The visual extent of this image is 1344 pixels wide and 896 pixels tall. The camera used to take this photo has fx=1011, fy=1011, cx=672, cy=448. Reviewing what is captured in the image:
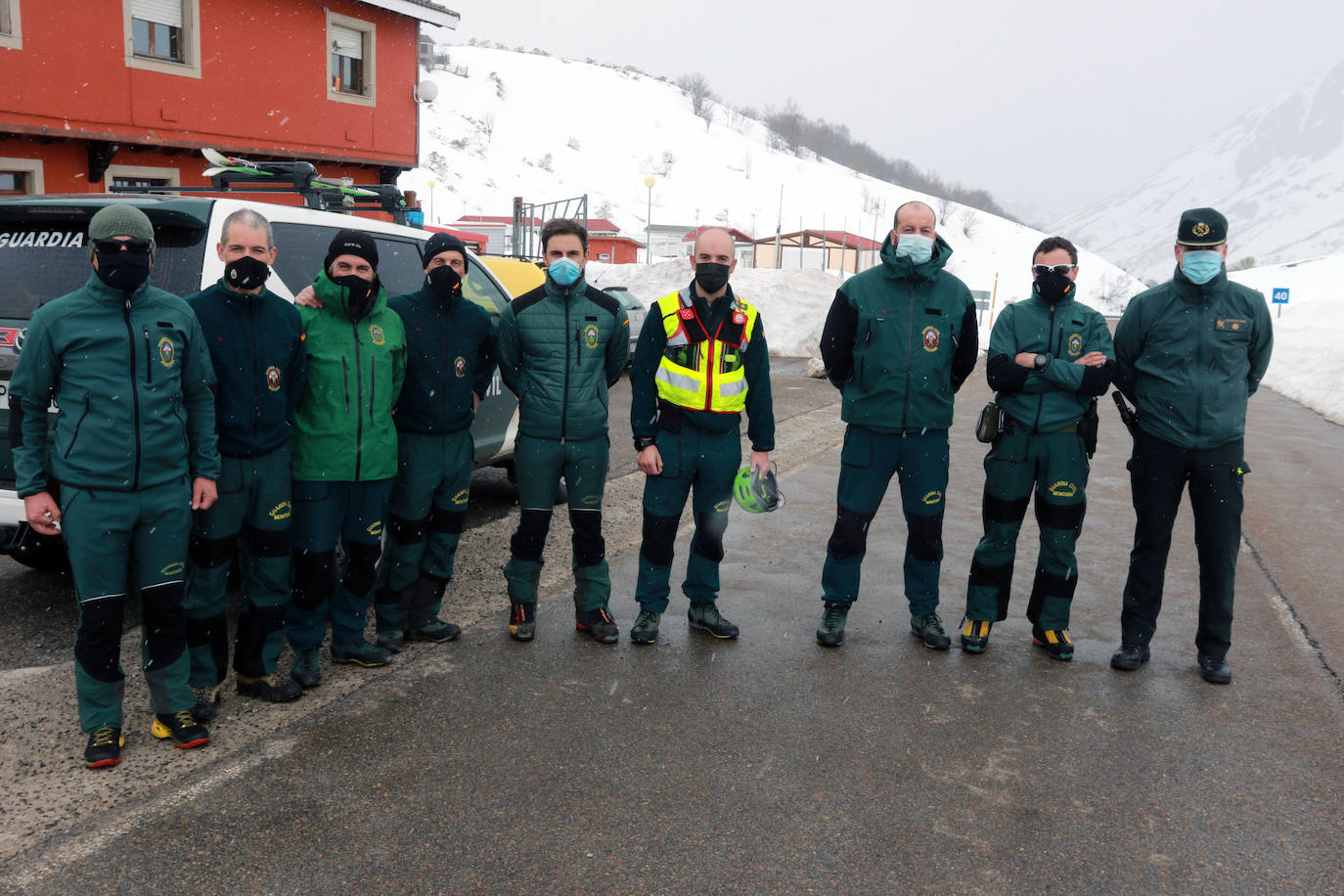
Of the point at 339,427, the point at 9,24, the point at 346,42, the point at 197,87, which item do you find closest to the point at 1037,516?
the point at 339,427

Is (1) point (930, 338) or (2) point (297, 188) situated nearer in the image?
(1) point (930, 338)

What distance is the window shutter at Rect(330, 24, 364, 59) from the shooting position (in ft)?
57.5

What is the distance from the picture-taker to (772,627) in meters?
5.02

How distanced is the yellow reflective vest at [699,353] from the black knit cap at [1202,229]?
1.93 m

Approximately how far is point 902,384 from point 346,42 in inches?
646

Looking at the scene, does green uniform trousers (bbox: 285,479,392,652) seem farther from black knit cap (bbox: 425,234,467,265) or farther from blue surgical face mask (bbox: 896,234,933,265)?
blue surgical face mask (bbox: 896,234,933,265)

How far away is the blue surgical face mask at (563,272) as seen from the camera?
4.43 metres

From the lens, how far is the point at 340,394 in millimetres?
3949

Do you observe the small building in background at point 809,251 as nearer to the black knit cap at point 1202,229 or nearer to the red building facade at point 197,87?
the red building facade at point 197,87

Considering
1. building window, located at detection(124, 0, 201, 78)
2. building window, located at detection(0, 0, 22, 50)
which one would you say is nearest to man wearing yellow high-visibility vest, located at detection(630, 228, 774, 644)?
building window, located at detection(0, 0, 22, 50)

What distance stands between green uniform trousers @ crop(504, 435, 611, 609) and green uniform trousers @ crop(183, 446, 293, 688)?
1.08m

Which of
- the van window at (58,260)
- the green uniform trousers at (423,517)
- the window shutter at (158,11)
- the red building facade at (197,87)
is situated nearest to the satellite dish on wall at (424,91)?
the red building facade at (197,87)

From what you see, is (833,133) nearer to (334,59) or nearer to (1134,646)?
(334,59)

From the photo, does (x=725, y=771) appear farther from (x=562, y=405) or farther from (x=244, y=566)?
(x=244, y=566)
